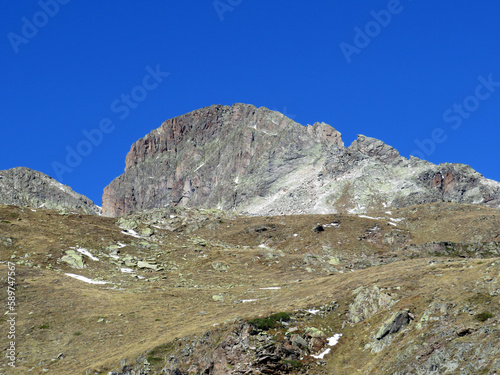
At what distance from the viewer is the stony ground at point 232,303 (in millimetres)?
31250

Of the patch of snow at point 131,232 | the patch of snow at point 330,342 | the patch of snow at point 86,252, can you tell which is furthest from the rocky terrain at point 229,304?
the patch of snow at point 131,232

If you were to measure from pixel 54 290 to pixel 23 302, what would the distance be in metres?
4.11

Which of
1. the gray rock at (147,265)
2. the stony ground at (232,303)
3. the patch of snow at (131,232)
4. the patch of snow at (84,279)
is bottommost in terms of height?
the stony ground at (232,303)

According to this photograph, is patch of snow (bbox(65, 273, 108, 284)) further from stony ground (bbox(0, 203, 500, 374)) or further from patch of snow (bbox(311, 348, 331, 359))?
patch of snow (bbox(311, 348, 331, 359))

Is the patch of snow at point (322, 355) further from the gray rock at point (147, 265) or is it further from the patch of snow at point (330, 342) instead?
the gray rock at point (147, 265)

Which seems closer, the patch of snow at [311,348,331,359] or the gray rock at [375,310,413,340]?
the gray rock at [375,310,413,340]

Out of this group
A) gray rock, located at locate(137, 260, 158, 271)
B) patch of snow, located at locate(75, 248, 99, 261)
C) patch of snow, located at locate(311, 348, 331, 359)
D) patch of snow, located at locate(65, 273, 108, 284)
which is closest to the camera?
patch of snow, located at locate(311, 348, 331, 359)

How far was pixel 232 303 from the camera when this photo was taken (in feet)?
170

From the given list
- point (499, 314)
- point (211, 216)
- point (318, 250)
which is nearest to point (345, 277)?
point (499, 314)

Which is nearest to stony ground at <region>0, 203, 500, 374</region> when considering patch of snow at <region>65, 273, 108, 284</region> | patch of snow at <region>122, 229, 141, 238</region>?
patch of snow at <region>122, 229, 141, 238</region>

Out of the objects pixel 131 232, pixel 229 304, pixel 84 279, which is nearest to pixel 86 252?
pixel 84 279

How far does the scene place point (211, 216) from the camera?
117 m

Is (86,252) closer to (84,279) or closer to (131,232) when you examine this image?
(84,279)

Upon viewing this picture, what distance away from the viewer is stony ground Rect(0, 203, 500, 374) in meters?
31.2
